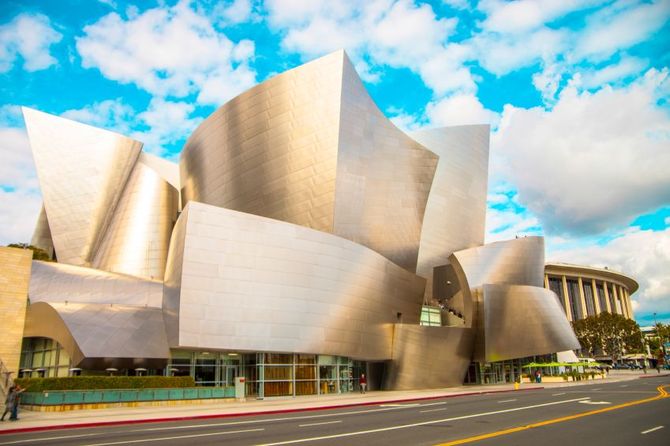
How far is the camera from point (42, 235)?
2175 inches

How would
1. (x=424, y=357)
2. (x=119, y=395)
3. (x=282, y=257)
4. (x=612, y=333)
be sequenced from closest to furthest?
1. (x=119, y=395)
2. (x=282, y=257)
3. (x=424, y=357)
4. (x=612, y=333)

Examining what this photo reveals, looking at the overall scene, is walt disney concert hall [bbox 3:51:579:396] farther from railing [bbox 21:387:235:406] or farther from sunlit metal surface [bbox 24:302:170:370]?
railing [bbox 21:387:235:406]

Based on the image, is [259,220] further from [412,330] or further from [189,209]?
[412,330]

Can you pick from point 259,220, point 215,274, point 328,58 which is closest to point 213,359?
point 215,274

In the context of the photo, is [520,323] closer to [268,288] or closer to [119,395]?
[268,288]

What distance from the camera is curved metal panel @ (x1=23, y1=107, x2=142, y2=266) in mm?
47344

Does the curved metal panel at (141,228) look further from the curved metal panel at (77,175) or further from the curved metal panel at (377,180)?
the curved metal panel at (377,180)

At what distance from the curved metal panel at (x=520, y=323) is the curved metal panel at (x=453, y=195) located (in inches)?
418

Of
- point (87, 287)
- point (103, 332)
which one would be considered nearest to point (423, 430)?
point (103, 332)

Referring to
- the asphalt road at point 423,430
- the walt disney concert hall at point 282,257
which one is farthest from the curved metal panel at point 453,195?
the asphalt road at point 423,430

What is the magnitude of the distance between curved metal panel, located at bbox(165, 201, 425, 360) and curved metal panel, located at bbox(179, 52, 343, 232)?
18.6 ft

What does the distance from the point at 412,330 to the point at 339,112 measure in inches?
680

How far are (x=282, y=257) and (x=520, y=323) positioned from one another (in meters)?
24.8

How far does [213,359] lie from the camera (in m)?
31.5
